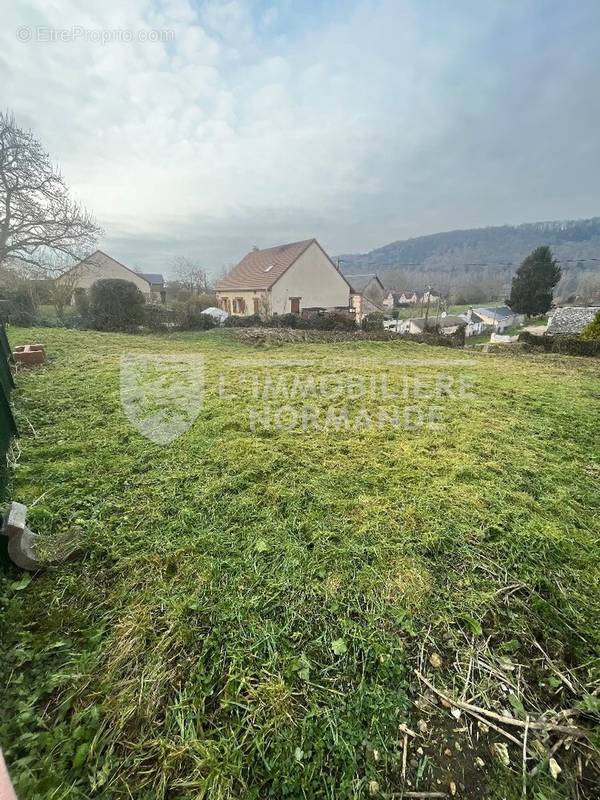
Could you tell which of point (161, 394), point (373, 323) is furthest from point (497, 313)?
point (161, 394)

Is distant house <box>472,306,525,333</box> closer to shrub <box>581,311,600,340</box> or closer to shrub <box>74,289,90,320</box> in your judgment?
shrub <box>581,311,600,340</box>

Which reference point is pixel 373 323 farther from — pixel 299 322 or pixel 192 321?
pixel 192 321

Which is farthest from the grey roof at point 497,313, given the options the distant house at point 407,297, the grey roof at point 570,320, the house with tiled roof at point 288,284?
the house with tiled roof at point 288,284

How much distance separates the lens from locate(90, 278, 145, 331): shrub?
13148mm

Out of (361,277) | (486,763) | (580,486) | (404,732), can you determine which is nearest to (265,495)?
(404,732)

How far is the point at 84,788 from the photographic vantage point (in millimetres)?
1090

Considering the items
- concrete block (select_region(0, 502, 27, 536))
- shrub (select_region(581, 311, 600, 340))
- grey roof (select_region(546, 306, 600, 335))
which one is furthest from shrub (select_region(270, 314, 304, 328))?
grey roof (select_region(546, 306, 600, 335))

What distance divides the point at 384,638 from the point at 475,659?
43cm

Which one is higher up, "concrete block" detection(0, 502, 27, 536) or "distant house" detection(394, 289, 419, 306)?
"distant house" detection(394, 289, 419, 306)

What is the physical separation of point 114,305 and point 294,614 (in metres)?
14.7

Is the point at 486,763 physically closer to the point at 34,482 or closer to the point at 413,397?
the point at 34,482

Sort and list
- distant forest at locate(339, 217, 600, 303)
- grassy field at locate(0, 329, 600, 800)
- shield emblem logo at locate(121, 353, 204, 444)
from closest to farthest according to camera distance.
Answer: grassy field at locate(0, 329, 600, 800), shield emblem logo at locate(121, 353, 204, 444), distant forest at locate(339, 217, 600, 303)

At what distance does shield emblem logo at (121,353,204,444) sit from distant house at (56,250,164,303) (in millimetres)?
8453

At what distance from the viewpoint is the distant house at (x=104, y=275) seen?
15227 millimetres
